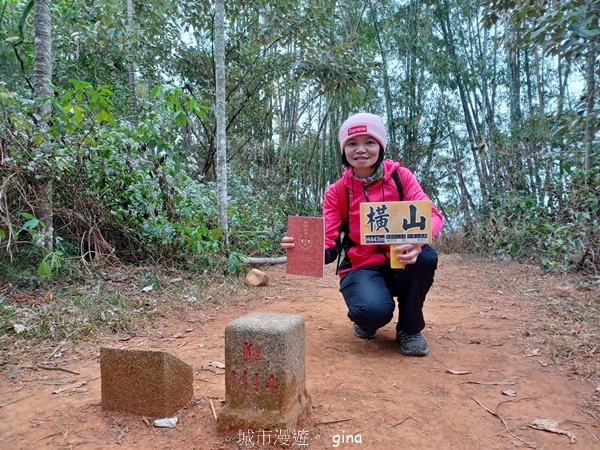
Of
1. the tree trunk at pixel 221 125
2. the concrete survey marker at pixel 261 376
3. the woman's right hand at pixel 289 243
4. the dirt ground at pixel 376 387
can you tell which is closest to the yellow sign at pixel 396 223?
the woman's right hand at pixel 289 243

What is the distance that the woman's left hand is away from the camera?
1813 mm

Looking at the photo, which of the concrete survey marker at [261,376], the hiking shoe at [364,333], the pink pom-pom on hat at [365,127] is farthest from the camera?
the hiking shoe at [364,333]

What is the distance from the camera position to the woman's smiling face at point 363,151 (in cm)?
204

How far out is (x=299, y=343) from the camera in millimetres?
1352

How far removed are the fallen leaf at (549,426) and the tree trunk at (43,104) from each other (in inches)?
120

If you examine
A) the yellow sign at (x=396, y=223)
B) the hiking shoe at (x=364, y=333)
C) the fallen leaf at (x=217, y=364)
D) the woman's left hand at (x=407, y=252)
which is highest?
the yellow sign at (x=396, y=223)

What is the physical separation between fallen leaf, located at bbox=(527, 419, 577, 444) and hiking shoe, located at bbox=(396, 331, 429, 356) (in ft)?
2.16

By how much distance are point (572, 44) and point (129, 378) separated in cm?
362

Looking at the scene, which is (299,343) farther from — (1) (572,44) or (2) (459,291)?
(1) (572,44)

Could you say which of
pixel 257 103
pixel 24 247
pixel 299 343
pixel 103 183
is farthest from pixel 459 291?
pixel 257 103

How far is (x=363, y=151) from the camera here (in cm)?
204

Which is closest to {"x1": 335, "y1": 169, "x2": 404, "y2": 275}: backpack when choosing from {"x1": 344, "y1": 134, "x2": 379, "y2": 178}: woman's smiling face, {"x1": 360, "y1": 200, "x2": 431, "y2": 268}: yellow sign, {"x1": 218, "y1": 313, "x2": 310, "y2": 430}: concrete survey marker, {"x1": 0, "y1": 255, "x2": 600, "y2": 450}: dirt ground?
{"x1": 344, "y1": 134, "x2": 379, "y2": 178}: woman's smiling face

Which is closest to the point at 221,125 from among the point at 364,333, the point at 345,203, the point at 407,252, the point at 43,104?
the point at 43,104

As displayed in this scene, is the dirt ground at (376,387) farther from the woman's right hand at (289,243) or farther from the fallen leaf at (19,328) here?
the woman's right hand at (289,243)
